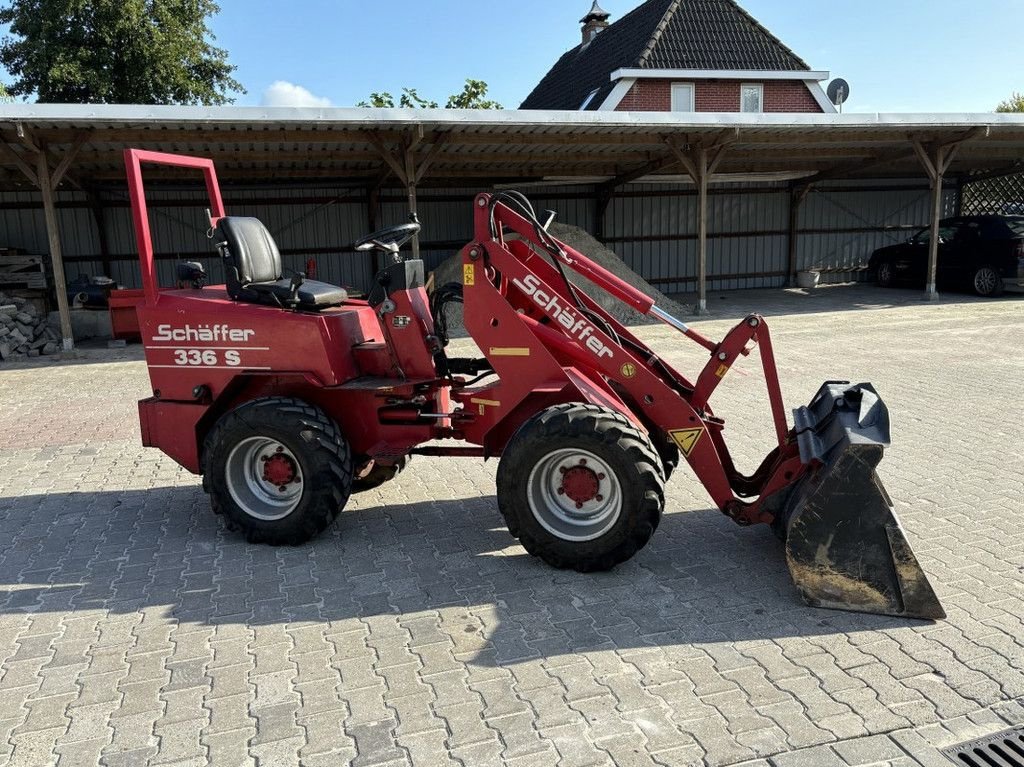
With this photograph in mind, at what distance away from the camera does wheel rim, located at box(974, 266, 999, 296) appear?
16.2 metres

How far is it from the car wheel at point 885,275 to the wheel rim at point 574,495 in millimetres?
17558

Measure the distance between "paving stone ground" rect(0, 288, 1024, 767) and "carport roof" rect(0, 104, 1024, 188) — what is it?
22.6 feet

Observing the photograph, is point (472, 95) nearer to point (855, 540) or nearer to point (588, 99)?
point (588, 99)

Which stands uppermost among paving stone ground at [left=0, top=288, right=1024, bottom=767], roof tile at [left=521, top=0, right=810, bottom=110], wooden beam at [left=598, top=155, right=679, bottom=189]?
roof tile at [left=521, top=0, right=810, bottom=110]

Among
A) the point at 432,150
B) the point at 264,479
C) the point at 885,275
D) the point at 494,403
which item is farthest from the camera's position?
the point at 885,275

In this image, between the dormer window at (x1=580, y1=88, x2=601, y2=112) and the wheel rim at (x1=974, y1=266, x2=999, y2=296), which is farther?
the dormer window at (x1=580, y1=88, x2=601, y2=112)

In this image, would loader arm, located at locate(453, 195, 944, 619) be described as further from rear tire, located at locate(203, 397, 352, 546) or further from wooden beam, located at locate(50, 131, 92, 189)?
wooden beam, located at locate(50, 131, 92, 189)

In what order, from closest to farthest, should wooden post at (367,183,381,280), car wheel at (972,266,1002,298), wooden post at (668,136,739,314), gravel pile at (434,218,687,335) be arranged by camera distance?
1. gravel pile at (434,218,687,335)
2. wooden post at (668,136,739,314)
3. car wheel at (972,266,1002,298)
4. wooden post at (367,183,381,280)

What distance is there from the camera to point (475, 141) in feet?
43.1

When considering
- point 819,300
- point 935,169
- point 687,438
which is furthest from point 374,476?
point 935,169

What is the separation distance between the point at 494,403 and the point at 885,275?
17.8 metres

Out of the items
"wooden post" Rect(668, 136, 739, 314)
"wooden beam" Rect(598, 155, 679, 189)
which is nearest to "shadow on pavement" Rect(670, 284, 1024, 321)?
"wooden post" Rect(668, 136, 739, 314)

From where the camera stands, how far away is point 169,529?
15.9 feet

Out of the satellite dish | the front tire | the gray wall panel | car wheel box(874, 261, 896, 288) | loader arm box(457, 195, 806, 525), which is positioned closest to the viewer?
loader arm box(457, 195, 806, 525)
